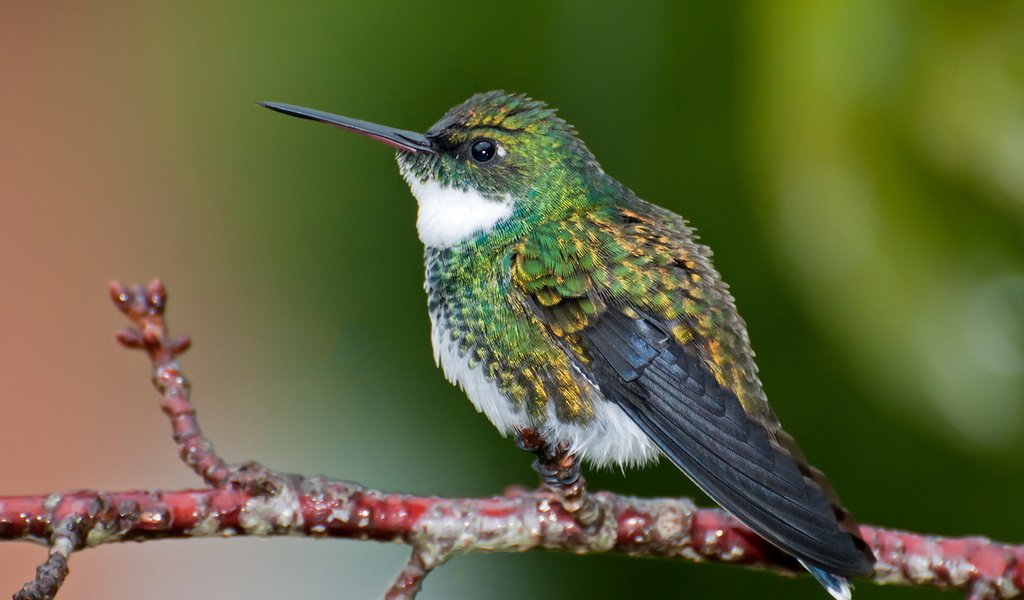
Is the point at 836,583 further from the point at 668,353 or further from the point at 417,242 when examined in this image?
the point at 417,242

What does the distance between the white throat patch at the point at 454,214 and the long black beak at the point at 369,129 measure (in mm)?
71

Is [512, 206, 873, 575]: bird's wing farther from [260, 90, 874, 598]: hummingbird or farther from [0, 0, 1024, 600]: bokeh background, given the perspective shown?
[0, 0, 1024, 600]: bokeh background

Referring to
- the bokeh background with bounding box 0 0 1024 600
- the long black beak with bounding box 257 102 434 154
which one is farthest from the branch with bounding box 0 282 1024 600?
the long black beak with bounding box 257 102 434 154

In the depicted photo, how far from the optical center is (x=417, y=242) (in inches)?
96.0

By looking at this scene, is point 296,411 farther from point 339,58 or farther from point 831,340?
point 831,340

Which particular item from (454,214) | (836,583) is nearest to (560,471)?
(836,583)

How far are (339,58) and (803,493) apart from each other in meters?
1.45

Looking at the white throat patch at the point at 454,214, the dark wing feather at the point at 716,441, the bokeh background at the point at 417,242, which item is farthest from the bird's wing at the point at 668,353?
the bokeh background at the point at 417,242

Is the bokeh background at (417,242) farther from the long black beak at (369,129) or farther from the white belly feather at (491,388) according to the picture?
the long black beak at (369,129)

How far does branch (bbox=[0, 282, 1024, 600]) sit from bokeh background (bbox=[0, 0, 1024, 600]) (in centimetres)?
24

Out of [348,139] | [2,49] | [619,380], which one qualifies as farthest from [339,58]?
[619,380]

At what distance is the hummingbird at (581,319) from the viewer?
1561mm

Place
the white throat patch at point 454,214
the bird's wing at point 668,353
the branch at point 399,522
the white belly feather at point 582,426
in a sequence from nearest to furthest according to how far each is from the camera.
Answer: the branch at point 399,522 → the bird's wing at point 668,353 → the white belly feather at point 582,426 → the white throat patch at point 454,214

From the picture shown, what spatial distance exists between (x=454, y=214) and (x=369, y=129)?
0.25 m
